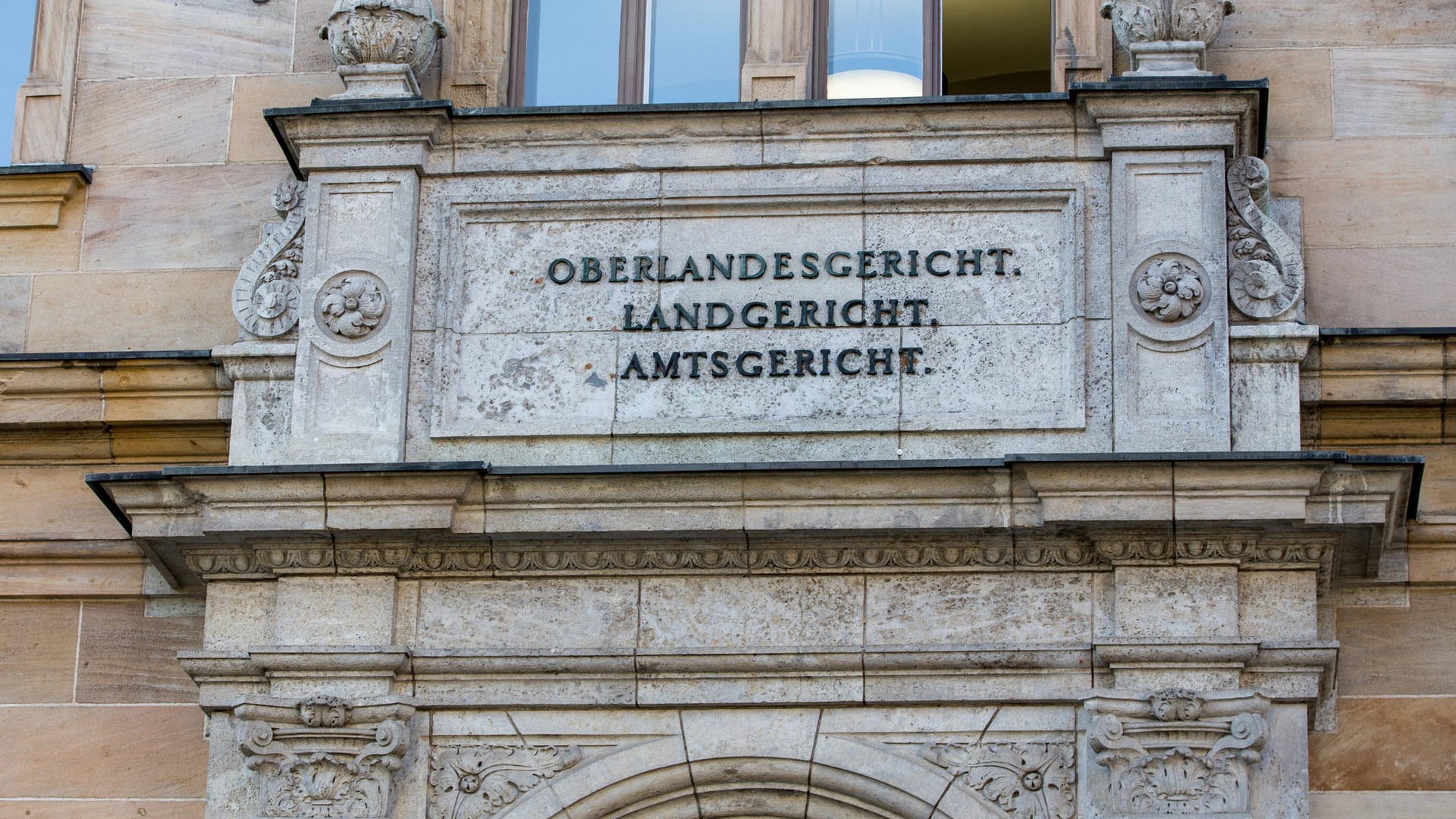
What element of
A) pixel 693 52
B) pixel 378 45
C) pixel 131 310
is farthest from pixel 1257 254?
pixel 131 310

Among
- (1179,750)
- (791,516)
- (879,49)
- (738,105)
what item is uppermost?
(879,49)

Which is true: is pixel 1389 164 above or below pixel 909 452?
above

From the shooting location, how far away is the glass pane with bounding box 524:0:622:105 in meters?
12.6

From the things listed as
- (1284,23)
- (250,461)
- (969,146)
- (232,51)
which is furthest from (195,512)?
(1284,23)

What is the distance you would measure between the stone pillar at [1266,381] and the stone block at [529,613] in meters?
2.61

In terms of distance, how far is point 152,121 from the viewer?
12672 millimetres

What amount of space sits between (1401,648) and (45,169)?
21.3ft

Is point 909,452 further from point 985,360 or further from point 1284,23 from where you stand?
point 1284,23

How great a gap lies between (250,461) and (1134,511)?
12.2 feet

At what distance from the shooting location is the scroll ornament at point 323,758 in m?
Answer: 10.7

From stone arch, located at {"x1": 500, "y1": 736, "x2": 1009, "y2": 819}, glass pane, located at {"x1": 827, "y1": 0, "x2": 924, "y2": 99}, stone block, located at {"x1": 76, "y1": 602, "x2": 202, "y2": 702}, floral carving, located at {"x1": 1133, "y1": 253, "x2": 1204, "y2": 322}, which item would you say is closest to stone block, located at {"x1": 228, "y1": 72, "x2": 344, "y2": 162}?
stone block, located at {"x1": 76, "y1": 602, "x2": 202, "y2": 702}

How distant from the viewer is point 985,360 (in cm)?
1123

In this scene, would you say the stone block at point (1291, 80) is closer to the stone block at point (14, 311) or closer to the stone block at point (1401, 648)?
the stone block at point (1401, 648)

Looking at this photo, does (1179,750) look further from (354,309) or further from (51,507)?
(51,507)
